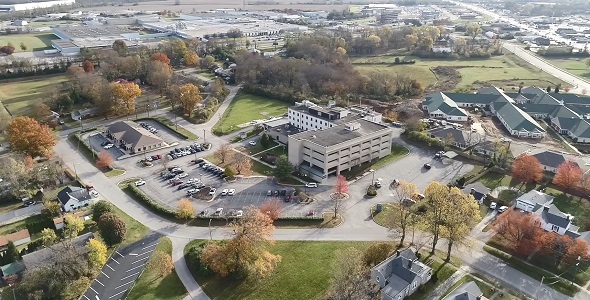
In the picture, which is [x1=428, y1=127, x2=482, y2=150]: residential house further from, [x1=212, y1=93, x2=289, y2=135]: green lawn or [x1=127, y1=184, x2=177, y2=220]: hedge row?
[x1=127, y1=184, x2=177, y2=220]: hedge row

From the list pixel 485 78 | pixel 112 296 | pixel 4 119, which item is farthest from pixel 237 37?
pixel 112 296

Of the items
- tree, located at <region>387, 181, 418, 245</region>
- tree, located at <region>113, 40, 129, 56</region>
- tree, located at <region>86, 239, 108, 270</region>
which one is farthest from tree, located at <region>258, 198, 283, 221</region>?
tree, located at <region>113, 40, 129, 56</region>

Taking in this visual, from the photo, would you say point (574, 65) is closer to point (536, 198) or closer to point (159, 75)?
point (536, 198)

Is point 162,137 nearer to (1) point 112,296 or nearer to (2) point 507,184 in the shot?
(1) point 112,296

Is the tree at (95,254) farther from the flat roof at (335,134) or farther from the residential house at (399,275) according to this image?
the flat roof at (335,134)

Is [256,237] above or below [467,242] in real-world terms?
above

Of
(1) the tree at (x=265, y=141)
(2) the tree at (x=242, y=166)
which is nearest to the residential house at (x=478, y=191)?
(2) the tree at (x=242, y=166)

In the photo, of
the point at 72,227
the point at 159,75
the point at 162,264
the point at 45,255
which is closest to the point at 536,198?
the point at 162,264
